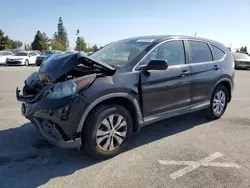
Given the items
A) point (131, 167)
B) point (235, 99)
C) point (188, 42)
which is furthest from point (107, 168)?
point (235, 99)

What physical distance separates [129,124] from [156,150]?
24.2 inches

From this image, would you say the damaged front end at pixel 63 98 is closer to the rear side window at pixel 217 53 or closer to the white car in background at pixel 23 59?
the rear side window at pixel 217 53

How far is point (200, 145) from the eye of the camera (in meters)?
4.11

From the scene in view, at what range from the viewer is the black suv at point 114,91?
127 inches

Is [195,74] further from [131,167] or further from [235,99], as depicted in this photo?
[235,99]

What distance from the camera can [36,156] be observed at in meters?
3.64

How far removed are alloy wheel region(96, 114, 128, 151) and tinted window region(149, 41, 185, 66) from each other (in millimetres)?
1142

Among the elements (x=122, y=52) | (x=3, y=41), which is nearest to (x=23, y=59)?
(x=122, y=52)

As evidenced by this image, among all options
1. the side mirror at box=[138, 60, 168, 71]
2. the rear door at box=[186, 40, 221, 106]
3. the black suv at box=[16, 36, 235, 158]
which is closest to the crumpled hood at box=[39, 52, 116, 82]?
the black suv at box=[16, 36, 235, 158]

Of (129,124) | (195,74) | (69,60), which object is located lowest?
(129,124)

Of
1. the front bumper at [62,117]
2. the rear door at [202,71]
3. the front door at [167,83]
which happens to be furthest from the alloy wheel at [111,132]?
the rear door at [202,71]

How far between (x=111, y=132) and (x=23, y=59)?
2290 centimetres

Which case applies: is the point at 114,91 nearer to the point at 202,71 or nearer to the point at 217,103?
the point at 202,71

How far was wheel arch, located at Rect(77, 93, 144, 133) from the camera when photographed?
10.8ft
